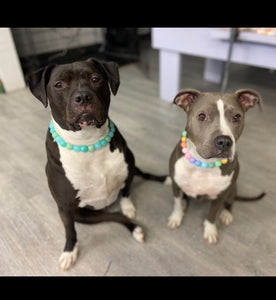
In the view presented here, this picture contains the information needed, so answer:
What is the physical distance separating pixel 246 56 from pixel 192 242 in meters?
1.92

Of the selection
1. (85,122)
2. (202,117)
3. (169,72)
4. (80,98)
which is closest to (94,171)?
(85,122)

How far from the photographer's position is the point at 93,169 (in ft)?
4.72

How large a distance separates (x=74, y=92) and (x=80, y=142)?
10.6 inches

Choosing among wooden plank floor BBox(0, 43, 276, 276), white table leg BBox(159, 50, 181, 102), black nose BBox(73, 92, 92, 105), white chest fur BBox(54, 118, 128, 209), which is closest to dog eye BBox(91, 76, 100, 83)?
black nose BBox(73, 92, 92, 105)

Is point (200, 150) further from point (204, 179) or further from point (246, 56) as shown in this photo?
point (246, 56)

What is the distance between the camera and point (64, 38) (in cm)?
527

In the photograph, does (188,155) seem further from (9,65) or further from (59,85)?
(9,65)

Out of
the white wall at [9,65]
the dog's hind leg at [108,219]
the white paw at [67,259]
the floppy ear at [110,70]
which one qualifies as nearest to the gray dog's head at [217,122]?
the floppy ear at [110,70]

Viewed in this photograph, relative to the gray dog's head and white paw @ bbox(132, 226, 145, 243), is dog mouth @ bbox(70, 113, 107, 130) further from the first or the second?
white paw @ bbox(132, 226, 145, 243)

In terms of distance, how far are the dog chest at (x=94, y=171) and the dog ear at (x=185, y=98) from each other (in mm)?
441

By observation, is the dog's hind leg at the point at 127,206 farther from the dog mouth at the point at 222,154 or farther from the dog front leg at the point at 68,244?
the dog mouth at the point at 222,154

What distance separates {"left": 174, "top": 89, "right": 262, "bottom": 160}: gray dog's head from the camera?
1218 millimetres
